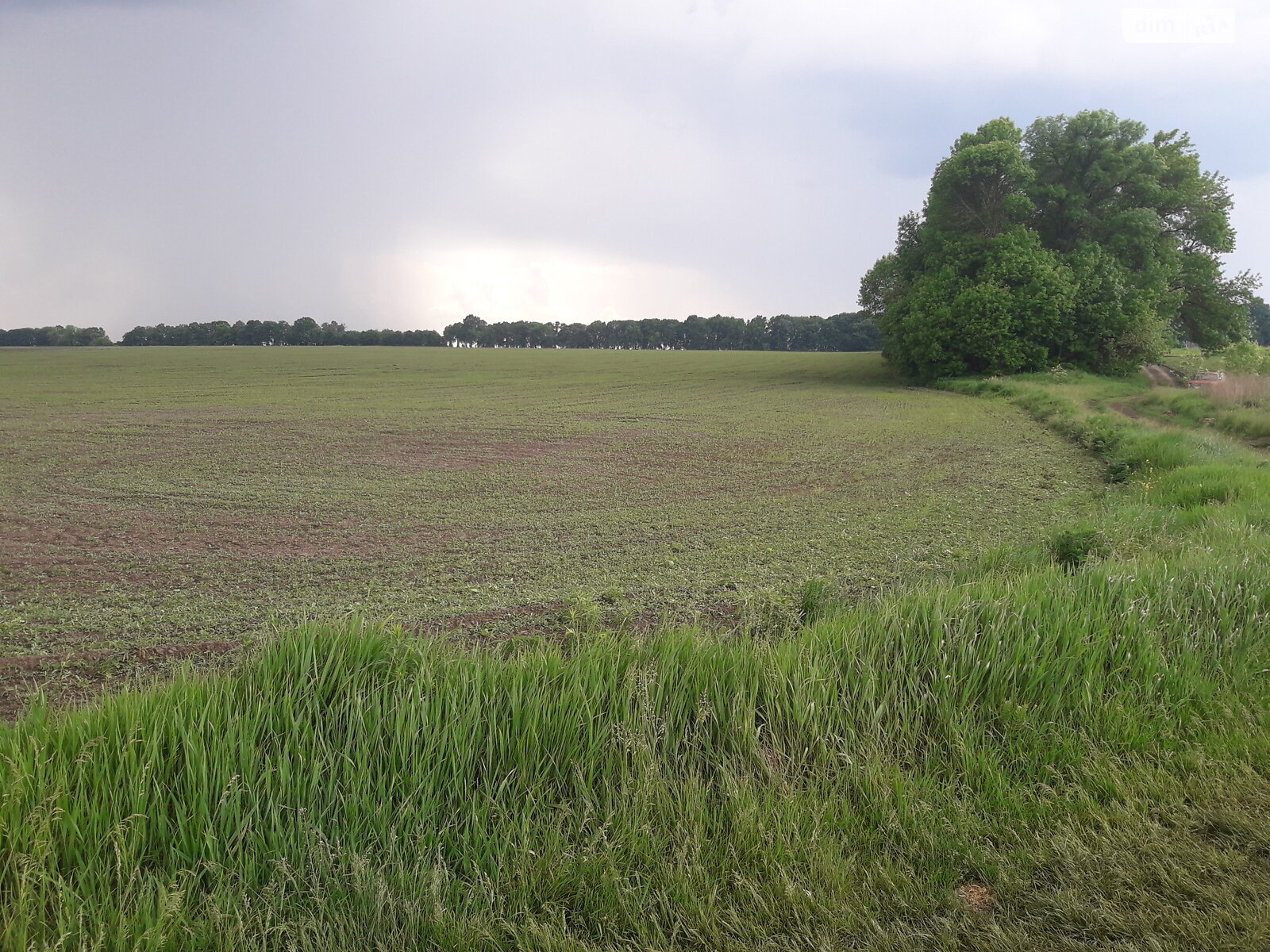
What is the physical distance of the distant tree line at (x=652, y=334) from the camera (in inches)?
4742

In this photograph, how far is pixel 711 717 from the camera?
336cm

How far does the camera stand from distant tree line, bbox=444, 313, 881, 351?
120 meters

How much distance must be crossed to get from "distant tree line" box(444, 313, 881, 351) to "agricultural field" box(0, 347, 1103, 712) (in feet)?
317

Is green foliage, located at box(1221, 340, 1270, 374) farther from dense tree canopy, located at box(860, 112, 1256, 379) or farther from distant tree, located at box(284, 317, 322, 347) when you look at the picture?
distant tree, located at box(284, 317, 322, 347)

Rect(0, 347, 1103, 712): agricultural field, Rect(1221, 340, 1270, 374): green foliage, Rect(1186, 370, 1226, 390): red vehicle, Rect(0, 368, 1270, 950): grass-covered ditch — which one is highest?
A: Rect(1221, 340, 1270, 374): green foliage

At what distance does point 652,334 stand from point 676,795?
124666 millimetres

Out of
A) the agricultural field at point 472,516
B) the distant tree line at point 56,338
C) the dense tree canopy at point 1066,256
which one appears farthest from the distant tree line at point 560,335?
the agricultural field at point 472,516

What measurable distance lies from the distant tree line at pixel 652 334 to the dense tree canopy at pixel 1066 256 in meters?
77.4

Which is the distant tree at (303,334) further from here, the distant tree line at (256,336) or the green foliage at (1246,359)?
the green foliage at (1246,359)

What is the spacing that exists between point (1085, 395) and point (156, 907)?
31285 millimetres

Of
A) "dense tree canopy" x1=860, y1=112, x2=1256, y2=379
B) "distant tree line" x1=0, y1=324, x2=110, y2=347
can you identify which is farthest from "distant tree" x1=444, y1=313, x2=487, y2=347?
"dense tree canopy" x1=860, y1=112, x2=1256, y2=379

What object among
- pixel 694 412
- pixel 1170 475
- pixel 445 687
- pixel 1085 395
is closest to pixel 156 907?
pixel 445 687

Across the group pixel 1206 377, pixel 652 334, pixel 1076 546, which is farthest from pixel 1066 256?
pixel 652 334

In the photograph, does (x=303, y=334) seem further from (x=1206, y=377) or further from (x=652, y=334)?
(x=1206, y=377)
